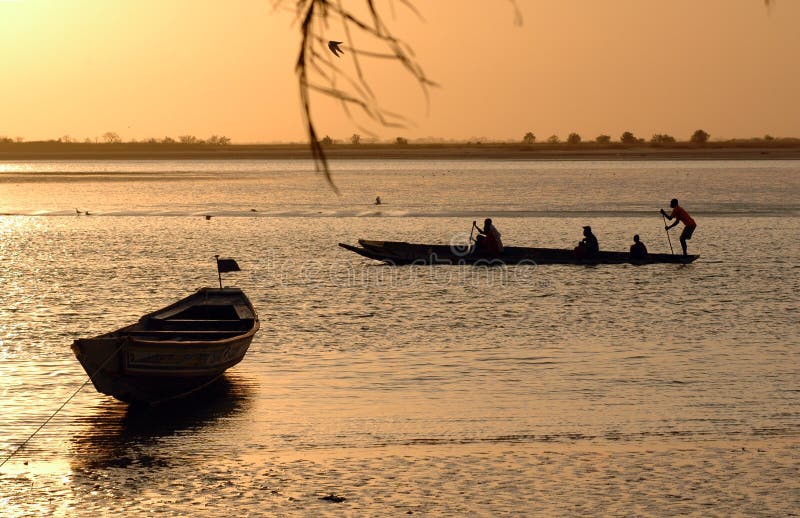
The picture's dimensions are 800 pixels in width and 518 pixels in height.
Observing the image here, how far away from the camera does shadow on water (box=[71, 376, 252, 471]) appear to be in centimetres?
1384

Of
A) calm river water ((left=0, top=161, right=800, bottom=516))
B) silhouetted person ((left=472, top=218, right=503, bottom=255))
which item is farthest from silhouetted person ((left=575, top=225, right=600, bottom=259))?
silhouetted person ((left=472, top=218, right=503, bottom=255))

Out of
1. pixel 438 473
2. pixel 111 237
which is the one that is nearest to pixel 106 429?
pixel 438 473

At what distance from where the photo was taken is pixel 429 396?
17.2 meters

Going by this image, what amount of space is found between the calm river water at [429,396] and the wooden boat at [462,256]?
0.53 m

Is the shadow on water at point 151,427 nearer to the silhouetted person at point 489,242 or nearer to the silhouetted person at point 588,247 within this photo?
the silhouetted person at point 489,242

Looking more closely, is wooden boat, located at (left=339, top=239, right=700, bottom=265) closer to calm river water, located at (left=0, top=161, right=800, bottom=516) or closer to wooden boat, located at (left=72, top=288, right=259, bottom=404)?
calm river water, located at (left=0, top=161, right=800, bottom=516)

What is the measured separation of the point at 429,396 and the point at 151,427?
4.39 meters

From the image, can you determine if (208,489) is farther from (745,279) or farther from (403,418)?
(745,279)

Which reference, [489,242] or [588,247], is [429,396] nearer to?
[489,242]

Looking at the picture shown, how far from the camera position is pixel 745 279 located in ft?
117

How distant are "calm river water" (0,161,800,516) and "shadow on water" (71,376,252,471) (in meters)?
0.06

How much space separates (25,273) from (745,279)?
2499cm

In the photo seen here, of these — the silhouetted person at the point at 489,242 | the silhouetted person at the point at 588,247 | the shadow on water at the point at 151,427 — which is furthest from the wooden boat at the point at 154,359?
the silhouetted person at the point at 588,247

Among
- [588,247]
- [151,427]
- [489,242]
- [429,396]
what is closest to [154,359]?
[151,427]
